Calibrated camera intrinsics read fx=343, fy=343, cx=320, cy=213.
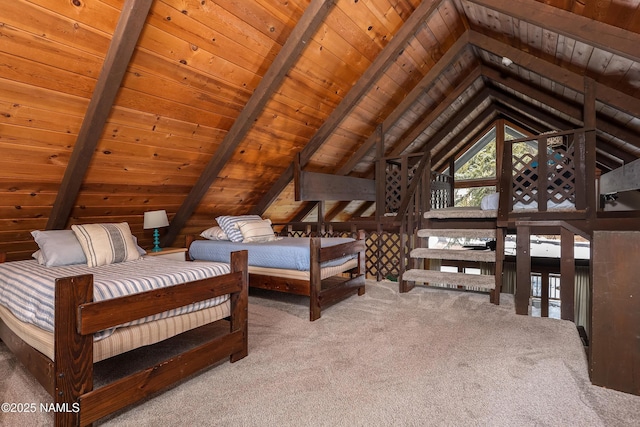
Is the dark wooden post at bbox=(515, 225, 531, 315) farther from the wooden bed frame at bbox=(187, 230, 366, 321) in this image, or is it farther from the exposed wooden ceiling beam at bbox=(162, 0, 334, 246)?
the exposed wooden ceiling beam at bbox=(162, 0, 334, 246)

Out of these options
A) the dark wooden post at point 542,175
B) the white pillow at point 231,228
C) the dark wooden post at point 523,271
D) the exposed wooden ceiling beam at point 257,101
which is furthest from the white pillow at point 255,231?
the dark wooden post at point 542,175

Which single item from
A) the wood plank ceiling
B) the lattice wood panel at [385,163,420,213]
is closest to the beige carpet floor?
the wood plank ceiling

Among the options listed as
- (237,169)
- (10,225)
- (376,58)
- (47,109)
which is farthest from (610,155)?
(10,225)

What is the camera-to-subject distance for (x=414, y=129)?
17.8 feet

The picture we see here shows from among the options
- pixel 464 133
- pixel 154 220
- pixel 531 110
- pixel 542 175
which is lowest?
pixel 154 220

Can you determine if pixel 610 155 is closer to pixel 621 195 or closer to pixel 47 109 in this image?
pixel 621 195

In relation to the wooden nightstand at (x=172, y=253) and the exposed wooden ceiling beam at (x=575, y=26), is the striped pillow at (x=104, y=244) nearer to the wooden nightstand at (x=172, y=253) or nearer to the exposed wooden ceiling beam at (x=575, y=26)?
the wooden nightstand at (x=172, y=253)

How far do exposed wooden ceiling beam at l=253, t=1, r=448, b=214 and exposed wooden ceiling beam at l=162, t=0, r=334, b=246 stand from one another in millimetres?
1024

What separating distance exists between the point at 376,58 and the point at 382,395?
3.34m

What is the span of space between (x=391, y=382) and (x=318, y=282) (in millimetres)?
1225

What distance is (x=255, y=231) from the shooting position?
12.0 ft

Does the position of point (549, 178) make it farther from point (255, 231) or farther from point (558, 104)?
point (255, 231)

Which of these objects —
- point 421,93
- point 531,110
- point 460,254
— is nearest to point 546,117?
point 531,110

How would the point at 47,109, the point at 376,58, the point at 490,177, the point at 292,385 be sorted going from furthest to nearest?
the point at 490,177 < the point at 376,58 < the point at 47,109 < the point at 292,385
